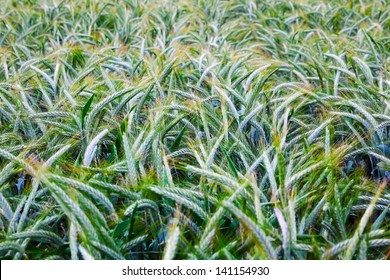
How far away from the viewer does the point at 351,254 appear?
4.07 ft

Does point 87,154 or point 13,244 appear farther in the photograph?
point 87,154

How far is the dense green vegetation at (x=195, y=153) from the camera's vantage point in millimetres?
1355

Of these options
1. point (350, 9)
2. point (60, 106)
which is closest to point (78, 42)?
point (60, 106)

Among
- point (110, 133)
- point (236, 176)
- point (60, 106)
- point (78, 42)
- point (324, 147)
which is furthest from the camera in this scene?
point (78, 42)

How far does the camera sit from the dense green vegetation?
1.36m

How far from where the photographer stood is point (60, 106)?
2.15 metres

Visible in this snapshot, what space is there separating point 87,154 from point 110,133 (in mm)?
333

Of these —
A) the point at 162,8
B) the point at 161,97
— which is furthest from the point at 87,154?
the point at 162,8

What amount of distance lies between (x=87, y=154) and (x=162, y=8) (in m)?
2.80

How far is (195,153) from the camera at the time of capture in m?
1.66

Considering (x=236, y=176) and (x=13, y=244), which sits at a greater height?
(x=236, y=176)

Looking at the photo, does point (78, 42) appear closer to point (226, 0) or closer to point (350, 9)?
point (226, 0)
